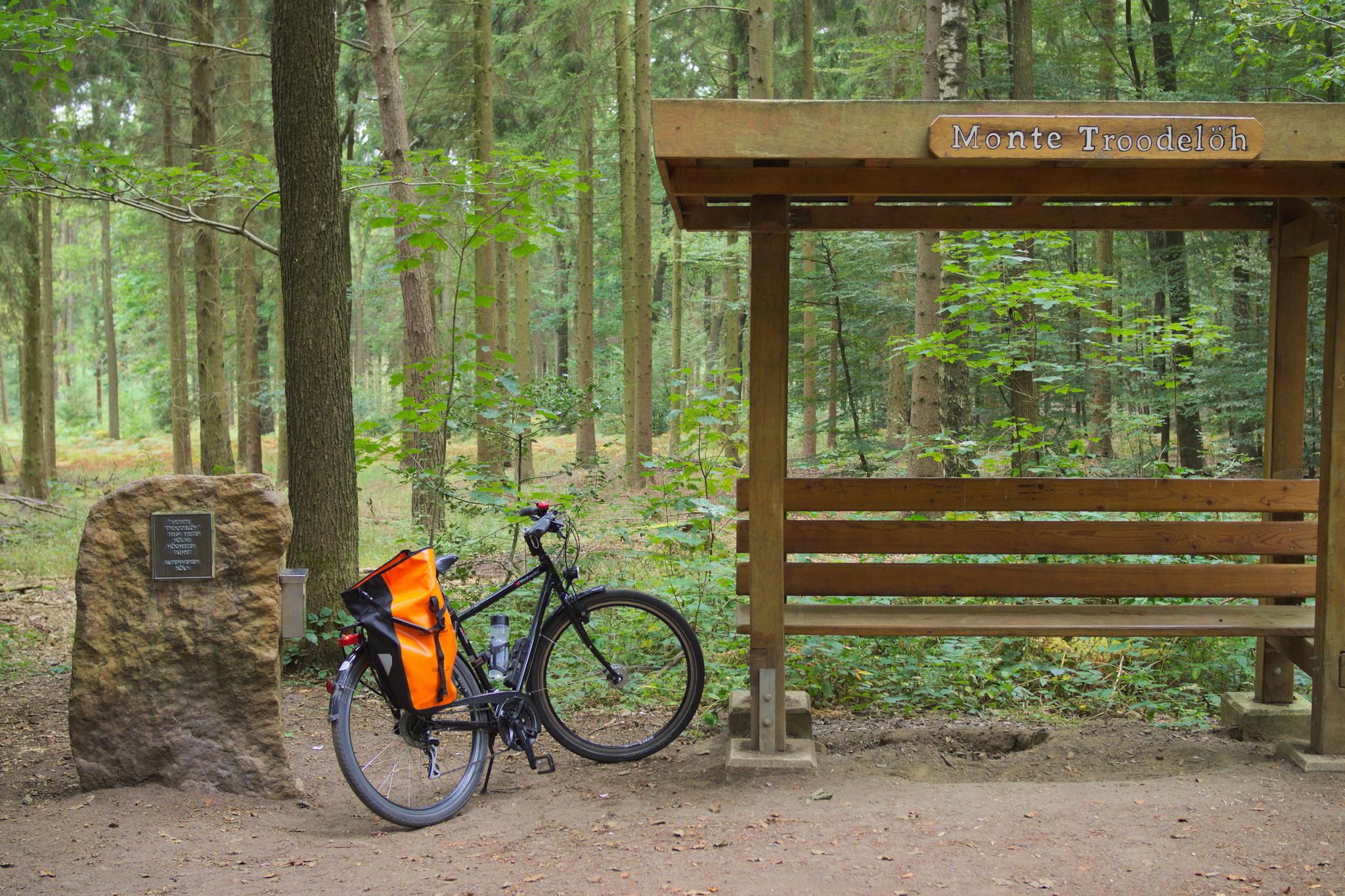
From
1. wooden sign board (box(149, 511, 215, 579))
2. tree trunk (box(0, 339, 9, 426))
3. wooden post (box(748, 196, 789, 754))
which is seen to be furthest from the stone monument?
tree trunk (box(0, 339, 9, 426))

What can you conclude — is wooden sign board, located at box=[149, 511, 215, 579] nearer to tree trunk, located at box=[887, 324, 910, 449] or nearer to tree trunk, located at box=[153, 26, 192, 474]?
tree trunk, located at box=[887, 324, 910, 449]

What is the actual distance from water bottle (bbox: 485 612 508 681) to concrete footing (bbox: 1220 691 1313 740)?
12.5 ft

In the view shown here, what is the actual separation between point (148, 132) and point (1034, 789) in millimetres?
17260

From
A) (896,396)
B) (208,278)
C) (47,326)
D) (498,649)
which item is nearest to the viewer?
(498,649)

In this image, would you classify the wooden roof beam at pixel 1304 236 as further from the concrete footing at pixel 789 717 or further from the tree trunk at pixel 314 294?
the tree trunk at pixel 314 294

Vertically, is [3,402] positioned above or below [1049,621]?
above

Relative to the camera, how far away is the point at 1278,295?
4.73m

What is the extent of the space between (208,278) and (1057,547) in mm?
10741

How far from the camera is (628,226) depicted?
17.4 metres

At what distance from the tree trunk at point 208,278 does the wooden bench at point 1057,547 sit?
9082 millimetres

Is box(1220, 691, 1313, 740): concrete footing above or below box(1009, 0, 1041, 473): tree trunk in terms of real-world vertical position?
below

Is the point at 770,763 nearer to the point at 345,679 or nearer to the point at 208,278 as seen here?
the point at 345,679

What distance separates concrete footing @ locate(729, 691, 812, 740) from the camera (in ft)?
15.1

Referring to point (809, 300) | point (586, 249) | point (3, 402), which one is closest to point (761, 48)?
point (809, 300)
